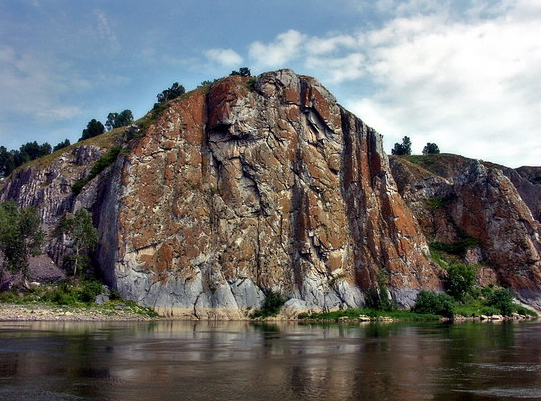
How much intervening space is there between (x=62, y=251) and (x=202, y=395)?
6894 cm

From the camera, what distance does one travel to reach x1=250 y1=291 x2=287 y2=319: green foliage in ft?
245

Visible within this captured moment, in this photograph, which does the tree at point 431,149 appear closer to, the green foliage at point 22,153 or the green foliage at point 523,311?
the green foliage at point 523,311

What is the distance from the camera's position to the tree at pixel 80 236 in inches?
2933

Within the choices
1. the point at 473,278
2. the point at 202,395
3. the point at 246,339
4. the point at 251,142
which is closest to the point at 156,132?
the point at 251,142

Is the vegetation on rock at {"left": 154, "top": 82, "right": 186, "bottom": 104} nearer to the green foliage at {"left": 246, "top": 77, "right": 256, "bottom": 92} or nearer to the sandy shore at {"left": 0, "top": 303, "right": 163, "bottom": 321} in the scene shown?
the green foliage at {"left": 246, "top": 77, "right": 256, "bottom": 92}

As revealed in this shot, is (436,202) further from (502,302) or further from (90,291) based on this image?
(90,291)

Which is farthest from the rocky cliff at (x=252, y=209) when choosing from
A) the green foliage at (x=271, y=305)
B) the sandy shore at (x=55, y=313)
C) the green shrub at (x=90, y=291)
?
the sandy shore at (x=55, y=313)

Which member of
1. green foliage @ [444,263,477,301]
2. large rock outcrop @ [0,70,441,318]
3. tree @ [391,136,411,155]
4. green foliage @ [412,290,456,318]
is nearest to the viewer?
large rock outcrop @ [0,70,441,318]

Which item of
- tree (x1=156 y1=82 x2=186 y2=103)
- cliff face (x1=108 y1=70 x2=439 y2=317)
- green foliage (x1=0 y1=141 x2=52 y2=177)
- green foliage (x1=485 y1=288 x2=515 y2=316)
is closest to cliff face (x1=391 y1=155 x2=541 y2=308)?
green foliage (x1=485 y1=288 x2=515 y2=316)

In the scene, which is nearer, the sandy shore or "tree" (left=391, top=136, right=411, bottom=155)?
the sandy shore

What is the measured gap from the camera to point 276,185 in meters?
85.3

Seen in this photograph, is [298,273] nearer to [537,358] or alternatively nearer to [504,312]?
[504,312]

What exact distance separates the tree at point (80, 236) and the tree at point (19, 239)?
5.50m

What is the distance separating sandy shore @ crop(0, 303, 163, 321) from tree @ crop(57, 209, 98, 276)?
40.6 ft
